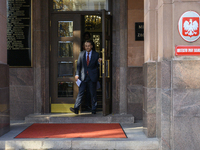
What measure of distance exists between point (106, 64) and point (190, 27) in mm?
2990

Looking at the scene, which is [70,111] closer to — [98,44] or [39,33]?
[39,33]

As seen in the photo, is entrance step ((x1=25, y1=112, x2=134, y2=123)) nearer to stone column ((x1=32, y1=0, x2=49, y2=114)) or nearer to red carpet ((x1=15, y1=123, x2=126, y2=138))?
red carpet ((x1=15, y1=123, x2=126, y2=138))

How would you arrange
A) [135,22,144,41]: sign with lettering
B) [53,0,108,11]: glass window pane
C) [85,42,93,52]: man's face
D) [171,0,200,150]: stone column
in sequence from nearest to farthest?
[171,0,200,150]: stone column → [85,42,93,52]: man's face → [135,22,144,41]: sign with lettering → [53,0,108,11]: glass window pane

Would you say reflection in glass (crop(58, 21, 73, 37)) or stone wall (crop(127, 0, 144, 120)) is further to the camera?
reflection in glass (crop(58, 21, 73, 37))

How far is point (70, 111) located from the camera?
25.6 ft

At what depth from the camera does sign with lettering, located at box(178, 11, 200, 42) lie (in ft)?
15.4

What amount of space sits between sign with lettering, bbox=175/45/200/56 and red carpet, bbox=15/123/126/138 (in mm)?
2042

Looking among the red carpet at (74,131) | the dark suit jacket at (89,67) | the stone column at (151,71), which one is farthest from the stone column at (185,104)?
the dark suit jacket at (89,67)

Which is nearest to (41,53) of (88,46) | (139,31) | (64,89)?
(64,89)

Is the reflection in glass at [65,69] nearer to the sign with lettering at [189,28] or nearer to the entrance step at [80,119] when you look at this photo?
the entrance step at [80,119]

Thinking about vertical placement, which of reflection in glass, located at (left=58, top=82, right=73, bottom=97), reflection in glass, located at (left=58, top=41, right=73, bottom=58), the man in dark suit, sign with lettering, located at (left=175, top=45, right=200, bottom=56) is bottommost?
reflection in glass, located at (left=58, top=82, right=73, bottom=97)

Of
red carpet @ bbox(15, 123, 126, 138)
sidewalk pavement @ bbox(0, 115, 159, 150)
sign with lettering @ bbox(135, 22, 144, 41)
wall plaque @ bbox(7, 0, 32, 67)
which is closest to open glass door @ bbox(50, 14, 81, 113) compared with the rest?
wall plaque @ bbox(7, 0, 32, 67)

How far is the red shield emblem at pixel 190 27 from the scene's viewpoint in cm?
470

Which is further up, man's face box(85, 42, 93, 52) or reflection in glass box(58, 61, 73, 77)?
man's face box(85, 42, 93, 52)
